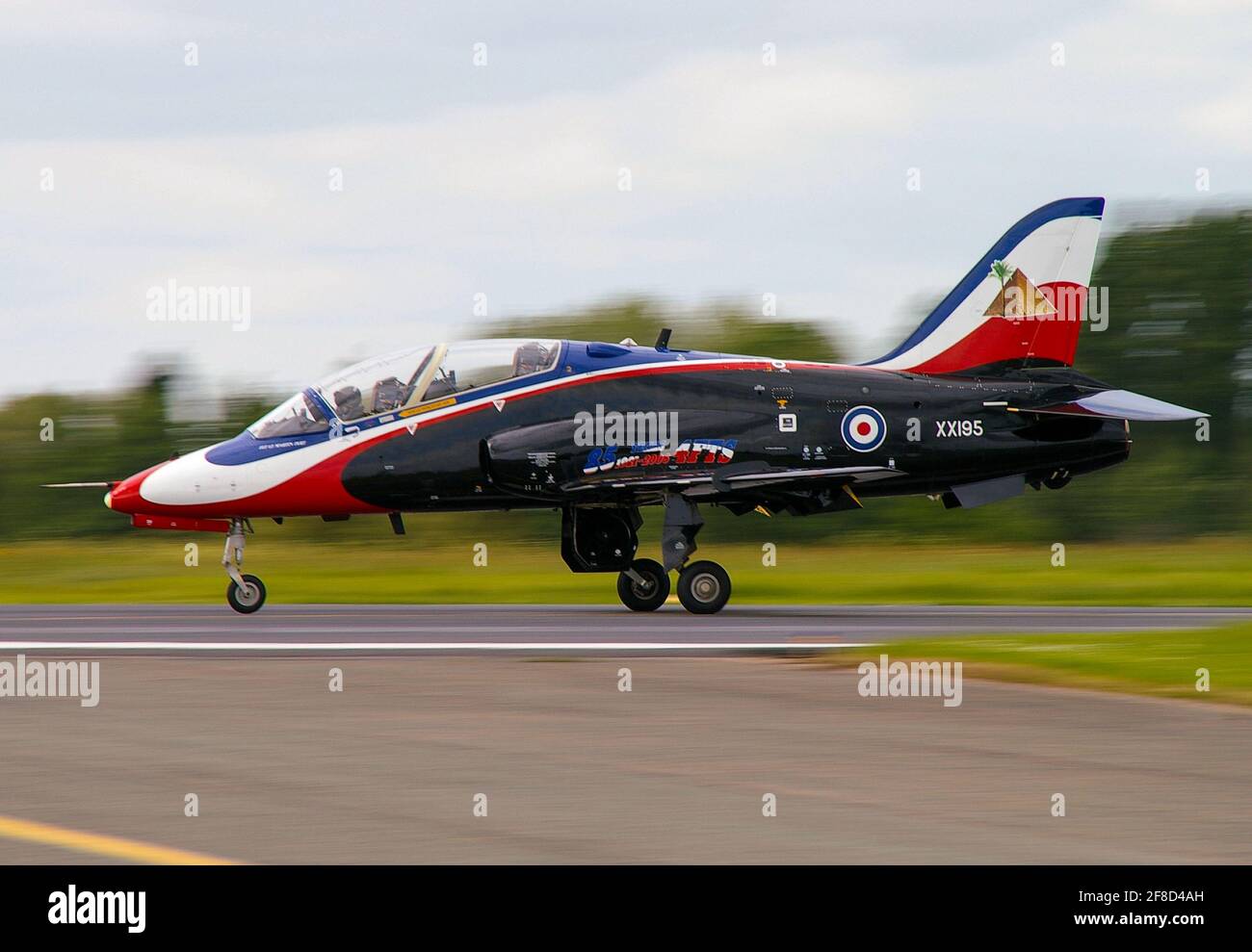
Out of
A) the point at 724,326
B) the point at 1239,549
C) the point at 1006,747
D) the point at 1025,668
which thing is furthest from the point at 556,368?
the point at 724,326

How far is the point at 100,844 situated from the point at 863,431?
15.5 meters

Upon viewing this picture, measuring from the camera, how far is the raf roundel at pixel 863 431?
21.3 metres

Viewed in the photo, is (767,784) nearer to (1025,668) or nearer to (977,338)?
(1025,668)

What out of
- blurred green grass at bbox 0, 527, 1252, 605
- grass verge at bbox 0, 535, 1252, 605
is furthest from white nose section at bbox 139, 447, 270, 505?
grass verge at bbox 0, 535, 1252, 605

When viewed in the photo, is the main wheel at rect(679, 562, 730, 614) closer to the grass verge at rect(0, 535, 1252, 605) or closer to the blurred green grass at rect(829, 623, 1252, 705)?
the grass verge at rect(0, 535, 1252, 605)

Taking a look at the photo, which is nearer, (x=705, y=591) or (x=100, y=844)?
(x=100, y=844)

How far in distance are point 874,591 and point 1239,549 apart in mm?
11404

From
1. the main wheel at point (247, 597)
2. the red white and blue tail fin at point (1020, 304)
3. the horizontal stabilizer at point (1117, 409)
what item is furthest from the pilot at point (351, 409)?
the horizontal stabilizer at point (1117, 409)

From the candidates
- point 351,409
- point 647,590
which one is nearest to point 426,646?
point 351,409

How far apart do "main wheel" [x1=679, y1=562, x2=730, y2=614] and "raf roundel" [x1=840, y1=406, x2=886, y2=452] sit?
2.45m

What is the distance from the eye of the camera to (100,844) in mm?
6906

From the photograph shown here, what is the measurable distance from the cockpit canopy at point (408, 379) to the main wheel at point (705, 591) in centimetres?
328

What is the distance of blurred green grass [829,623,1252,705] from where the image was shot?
12.2 m

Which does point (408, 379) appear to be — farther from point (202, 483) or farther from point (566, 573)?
point (566, 573)
